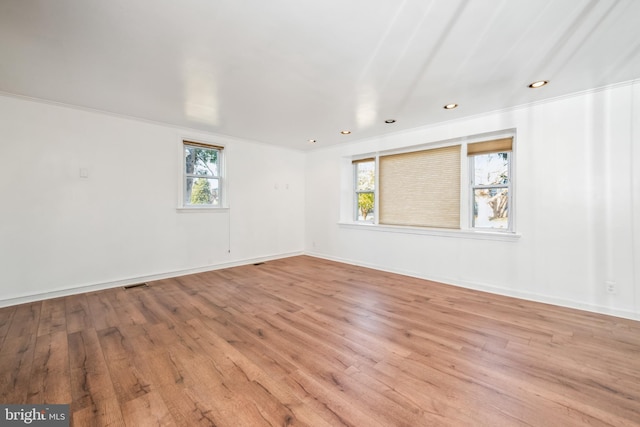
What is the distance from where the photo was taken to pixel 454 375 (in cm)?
188

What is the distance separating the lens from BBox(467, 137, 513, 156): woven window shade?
3.70 meters

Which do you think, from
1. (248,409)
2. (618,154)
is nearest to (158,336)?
(248,409)

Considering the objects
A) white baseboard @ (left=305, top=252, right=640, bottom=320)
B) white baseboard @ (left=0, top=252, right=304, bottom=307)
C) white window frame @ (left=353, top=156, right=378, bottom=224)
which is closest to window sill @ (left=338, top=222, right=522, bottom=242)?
white window frame @ (left=353, top=156, right=378, bottom=224)

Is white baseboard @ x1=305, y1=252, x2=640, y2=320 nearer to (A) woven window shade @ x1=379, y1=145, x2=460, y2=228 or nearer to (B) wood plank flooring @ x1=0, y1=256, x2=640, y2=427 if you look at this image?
(B) wood plank flooring @ x1=0, y1=256, x2=640, y2=427

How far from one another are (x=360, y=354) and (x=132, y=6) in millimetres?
2973

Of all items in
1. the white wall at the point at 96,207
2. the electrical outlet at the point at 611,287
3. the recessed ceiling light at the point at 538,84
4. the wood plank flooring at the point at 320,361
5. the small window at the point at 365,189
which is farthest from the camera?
the small window at the point at 365,189

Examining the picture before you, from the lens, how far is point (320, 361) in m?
2.05

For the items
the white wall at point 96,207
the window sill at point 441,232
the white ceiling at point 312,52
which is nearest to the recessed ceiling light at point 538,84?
the white ceiling at point 312,52

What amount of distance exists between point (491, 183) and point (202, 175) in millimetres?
4749

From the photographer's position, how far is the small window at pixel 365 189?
17.8ft

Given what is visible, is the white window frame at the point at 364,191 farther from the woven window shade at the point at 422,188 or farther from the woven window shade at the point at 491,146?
the woven window shade at the point at 491,146

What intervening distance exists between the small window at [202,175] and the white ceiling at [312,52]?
3.90ft

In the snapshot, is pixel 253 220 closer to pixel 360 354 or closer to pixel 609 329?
pixel 360 354

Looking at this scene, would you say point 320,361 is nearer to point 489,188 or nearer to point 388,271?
point 388,271
